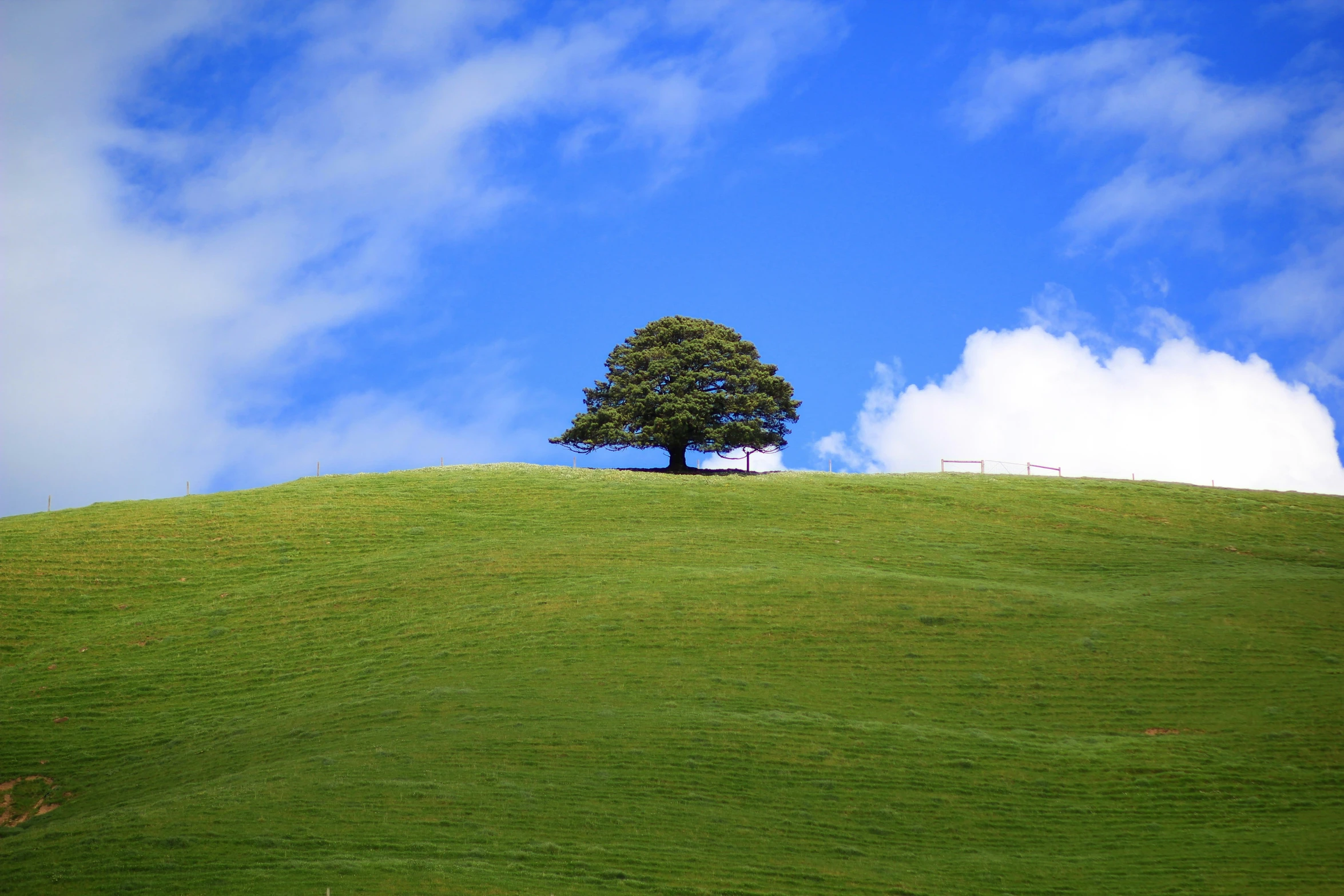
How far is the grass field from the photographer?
2567 cm

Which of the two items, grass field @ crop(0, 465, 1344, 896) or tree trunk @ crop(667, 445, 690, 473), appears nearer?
grass field @ crop(0, 465, 1344, 896)

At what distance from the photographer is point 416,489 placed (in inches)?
2518

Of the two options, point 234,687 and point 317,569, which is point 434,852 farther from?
point 317,569

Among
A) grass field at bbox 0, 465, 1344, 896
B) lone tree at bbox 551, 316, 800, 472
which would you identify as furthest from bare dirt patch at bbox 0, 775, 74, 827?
lone tree at bbox 551, 316, 800, 472

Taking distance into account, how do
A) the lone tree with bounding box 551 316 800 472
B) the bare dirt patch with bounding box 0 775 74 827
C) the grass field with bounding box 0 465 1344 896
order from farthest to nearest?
the lone tree with bounding box 551 316 800 472, the bare dirt patch with bounding box 0 775 74 827, the grass field with bounding box 0 465 1344 896

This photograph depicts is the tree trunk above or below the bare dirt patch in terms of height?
above

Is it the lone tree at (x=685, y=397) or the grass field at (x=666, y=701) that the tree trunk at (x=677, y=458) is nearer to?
the lone tree at (x=685, y=397)

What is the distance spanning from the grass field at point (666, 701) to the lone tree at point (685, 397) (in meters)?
16.5

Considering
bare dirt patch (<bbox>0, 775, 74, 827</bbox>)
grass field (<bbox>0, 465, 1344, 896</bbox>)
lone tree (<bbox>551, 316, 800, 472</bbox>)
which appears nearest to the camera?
grass field (<bbox>0, 465, 1344, 896</bbox>)

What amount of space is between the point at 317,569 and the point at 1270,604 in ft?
154

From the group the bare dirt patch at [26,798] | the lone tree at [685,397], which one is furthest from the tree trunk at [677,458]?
the bare dirt patch at [26,798]

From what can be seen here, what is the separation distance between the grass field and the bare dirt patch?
258 mm

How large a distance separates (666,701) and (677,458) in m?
44.6

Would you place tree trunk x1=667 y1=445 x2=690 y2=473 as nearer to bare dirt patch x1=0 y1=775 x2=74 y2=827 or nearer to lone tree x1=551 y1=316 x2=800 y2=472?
lone tree x1=551 y1=316 x2=800 y2=472
